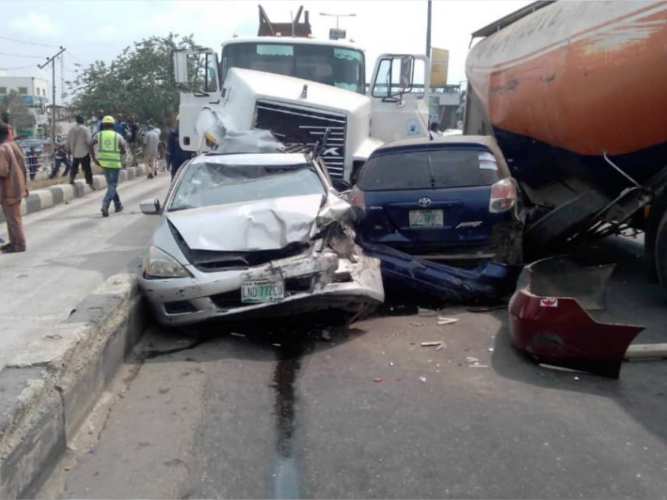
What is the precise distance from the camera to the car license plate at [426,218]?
743 centimetres

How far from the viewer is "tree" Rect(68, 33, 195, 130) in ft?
100

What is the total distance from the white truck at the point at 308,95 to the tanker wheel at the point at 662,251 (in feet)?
16.2

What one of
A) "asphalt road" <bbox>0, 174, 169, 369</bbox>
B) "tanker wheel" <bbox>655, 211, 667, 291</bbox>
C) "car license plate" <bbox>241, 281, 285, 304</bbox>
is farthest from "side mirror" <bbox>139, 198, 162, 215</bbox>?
A: "tanker wheel" <bbox>655, 211, 667, 291</bbox>

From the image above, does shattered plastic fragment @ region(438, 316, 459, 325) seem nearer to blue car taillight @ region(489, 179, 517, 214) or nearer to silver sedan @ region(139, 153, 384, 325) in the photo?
silver sedan @ region(139, 153, 384, 325)

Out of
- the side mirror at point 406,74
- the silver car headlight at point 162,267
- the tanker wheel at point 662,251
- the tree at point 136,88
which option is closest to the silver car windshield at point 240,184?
the silver car headlight at point 162,267

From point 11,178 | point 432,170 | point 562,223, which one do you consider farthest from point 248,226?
point 11,178

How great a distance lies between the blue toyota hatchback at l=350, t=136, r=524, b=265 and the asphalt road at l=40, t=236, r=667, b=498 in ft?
3.95

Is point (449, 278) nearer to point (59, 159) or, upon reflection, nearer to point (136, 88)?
point (59, 159)

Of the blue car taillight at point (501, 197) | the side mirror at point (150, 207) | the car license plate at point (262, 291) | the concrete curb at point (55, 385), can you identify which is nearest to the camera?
the concrete curb at point (55, 385)

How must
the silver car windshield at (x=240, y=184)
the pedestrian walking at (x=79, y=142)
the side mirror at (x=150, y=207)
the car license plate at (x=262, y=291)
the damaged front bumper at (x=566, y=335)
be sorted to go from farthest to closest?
the pedestrian walking at (x=79, y=142) → the side mirror at (x=150, y=207) → the silver car windshield at (x=240, y=184) → the car license plate at (x=262, y=291) → the damaged front bumper at (x=566, y=335)

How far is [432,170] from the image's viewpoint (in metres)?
7.68

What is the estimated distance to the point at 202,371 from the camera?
5559 millimetres

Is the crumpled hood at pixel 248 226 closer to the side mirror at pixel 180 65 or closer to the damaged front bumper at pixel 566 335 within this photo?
the damaged front bumper at pixel 566 335

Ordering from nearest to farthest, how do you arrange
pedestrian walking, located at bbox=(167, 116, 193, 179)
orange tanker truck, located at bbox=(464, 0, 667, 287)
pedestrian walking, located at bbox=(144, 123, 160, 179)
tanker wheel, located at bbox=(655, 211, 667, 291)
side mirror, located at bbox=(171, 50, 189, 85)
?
orange tanker truck, located at bbox=(464, 0, 667, 287) < tanker wheel, located at bbox=(655, 211, 667, 291) < side mirror, located at bbox=(171, 50, 189, 85) < pedestrian walking, located at bbox=(167, 116, 193, 179) < pedestrian walking, located at bbox=(144, 123, 160, 179)
